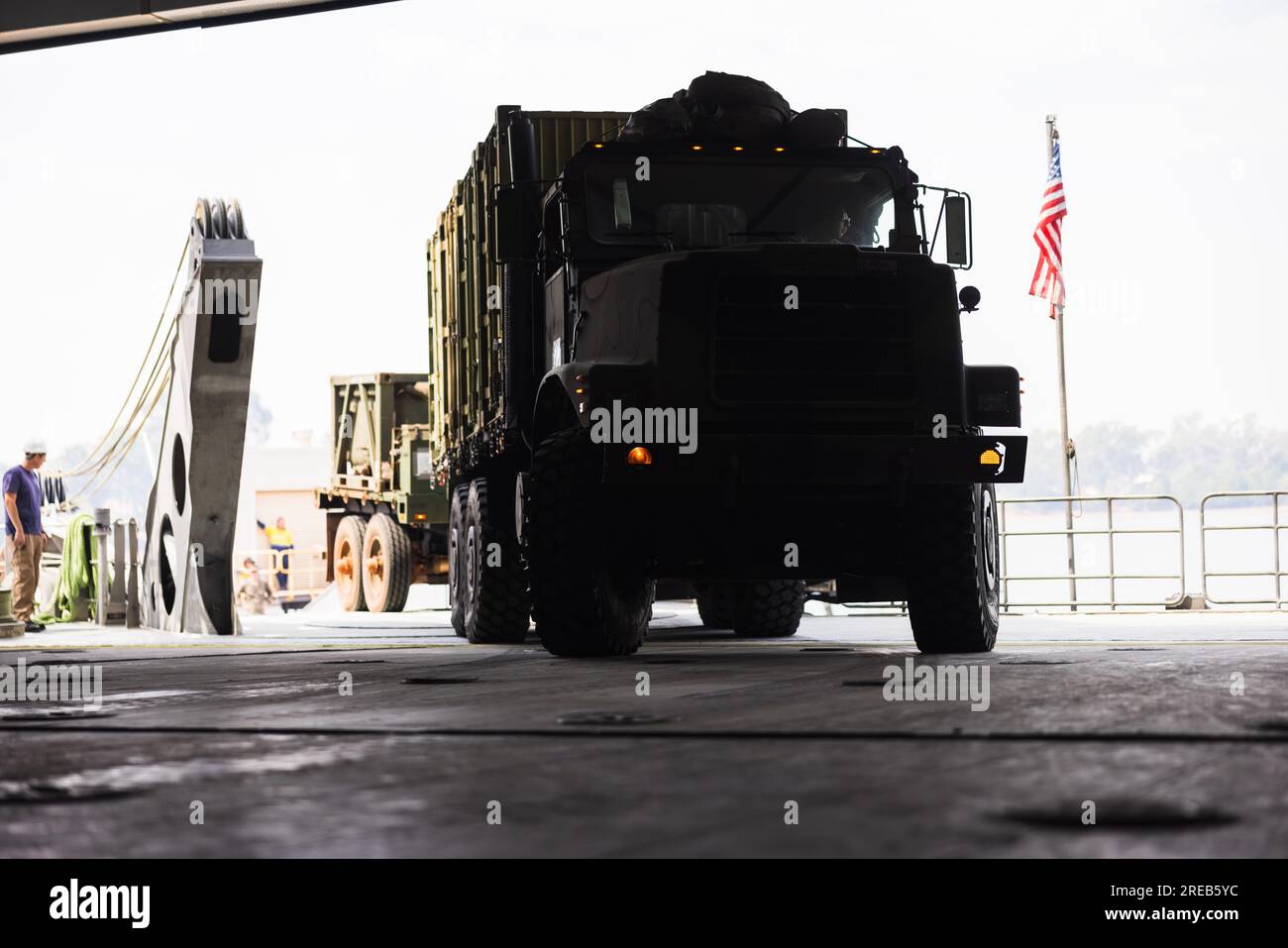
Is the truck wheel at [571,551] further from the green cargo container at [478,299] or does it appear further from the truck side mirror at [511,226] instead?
the green cargo container at [478,299]

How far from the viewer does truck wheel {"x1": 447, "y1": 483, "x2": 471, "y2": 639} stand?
13.6 meters

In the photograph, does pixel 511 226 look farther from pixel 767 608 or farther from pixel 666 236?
pixel 767 608

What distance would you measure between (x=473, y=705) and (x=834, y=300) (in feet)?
12.7

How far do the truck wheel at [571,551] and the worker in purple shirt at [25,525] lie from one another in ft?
35.3

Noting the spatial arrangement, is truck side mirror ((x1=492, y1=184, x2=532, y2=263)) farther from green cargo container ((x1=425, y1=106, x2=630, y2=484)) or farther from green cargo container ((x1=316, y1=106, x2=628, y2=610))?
green cargo container ((x1=316, y1=106, x2=628, y2=610))

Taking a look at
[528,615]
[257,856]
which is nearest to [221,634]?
[528,615]

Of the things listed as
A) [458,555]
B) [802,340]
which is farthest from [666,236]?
[458,555]

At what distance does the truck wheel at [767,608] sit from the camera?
1417 cm

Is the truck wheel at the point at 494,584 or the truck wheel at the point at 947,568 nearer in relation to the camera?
the truck wheel at the point at 947,568

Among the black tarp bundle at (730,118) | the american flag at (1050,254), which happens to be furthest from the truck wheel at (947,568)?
the american flag at (1050,254)

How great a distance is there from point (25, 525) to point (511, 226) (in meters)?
10.5

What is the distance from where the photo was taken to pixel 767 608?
1420 centimetres
